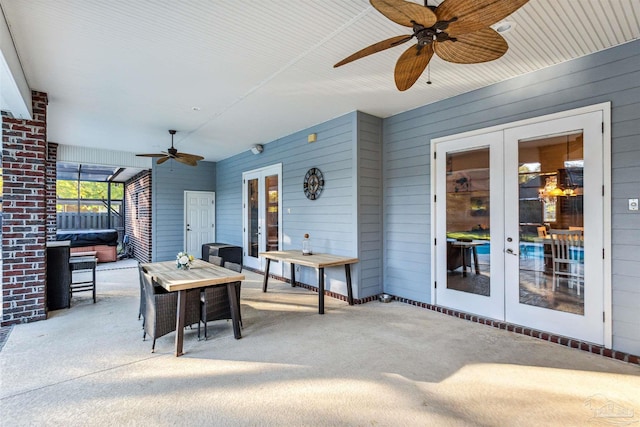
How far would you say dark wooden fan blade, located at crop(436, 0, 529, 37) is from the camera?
1.57 metres

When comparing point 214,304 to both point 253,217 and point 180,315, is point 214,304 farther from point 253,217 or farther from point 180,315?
point 253,217

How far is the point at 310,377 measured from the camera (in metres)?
2.61

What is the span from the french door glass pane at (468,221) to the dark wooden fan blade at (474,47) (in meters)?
2.06

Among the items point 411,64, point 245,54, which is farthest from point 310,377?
point 245,54

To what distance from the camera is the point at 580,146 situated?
10.6ft

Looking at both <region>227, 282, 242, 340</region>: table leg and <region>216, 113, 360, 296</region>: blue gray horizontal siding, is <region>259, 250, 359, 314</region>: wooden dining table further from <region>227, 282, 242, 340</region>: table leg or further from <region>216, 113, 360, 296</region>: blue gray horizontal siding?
<region>227, 282, 242, 340</region>: table leg

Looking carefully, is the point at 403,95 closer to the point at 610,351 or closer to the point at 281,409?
the point at 610,351

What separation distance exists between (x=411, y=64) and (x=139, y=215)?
9246mm

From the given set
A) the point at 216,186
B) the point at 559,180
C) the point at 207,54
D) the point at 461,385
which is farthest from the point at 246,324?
the point at 216,186

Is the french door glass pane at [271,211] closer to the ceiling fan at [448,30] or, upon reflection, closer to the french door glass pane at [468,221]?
the french door glass pane at [468,221]

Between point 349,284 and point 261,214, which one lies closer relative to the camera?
point 349,284

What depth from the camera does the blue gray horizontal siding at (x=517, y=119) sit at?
9.57ft

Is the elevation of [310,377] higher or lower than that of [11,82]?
lower

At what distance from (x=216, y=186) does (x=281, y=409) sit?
7820mm
